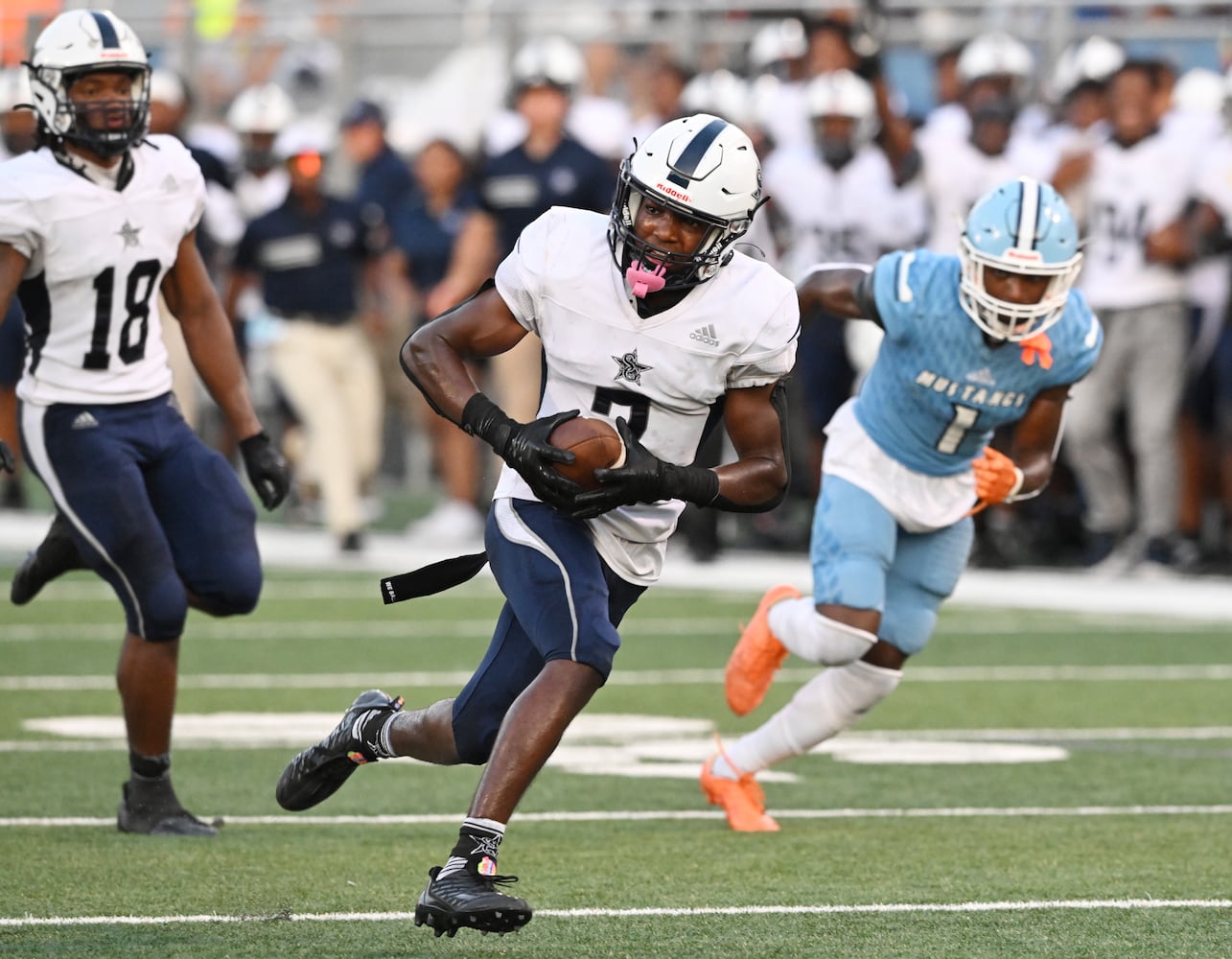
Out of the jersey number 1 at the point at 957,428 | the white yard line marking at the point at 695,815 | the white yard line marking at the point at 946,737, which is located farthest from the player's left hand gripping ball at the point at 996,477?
the white yard line marking at the point at 946,737

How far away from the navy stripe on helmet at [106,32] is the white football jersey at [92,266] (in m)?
0.28

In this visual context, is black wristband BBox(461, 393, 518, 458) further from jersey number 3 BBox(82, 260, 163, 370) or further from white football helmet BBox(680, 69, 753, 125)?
white football helmet BBox(680, 69, 753, 125)

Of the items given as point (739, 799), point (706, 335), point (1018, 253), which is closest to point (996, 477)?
point (1018, 253)

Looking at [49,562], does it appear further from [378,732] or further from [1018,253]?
[1018,253]

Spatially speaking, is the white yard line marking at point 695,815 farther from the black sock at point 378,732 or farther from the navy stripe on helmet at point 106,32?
the navy stripe on helmet at point 106,32

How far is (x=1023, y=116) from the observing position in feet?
41.2

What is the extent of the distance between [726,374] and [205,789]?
239cm

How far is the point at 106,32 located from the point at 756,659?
238 centimetres

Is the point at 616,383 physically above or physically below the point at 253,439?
above

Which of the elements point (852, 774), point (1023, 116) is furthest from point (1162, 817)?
point (1023, 116)

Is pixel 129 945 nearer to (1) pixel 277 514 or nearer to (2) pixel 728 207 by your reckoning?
(2) pixel 728 207

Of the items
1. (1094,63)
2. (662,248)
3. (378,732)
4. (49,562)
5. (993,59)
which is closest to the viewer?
(662,248)

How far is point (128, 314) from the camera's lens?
6180 millimetres

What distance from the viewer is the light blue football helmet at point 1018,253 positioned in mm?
6293
